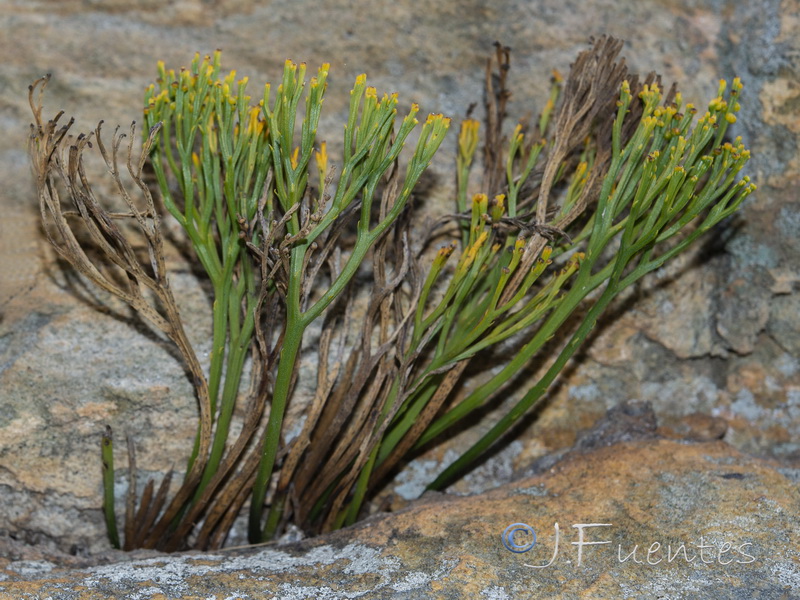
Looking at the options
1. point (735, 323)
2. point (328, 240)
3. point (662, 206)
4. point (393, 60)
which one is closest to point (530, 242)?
point (662, 206)

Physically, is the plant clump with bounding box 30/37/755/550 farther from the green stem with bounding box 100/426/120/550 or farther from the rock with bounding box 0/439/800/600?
the rock with bounding box 0/439/800/600

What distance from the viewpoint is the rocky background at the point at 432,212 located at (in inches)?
62.4

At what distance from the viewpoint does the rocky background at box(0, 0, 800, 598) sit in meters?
1.59

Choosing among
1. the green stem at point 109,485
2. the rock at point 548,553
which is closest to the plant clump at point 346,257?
the green stem at point 109,485
